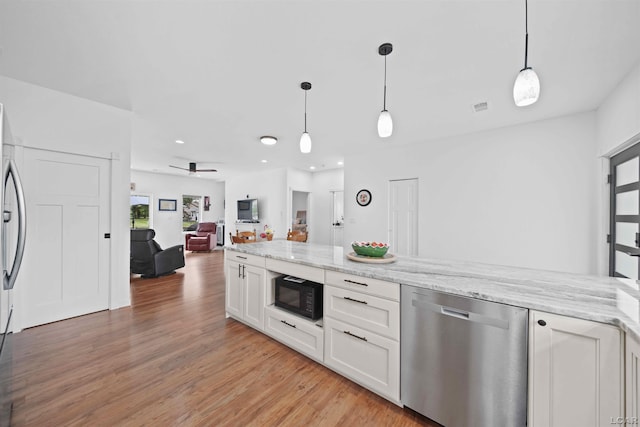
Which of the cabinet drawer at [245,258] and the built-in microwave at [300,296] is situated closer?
the built-in microwave at [300,296]

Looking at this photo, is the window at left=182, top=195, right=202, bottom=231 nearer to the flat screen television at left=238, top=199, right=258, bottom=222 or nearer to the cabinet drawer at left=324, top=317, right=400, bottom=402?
the flat screen television at left=238, top=199, right=258, bottom=222

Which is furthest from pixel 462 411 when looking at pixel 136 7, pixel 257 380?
pixel 136 7

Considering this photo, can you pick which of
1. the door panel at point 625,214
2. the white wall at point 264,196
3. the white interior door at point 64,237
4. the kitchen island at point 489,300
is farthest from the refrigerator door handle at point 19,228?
the white wall at point 264,196

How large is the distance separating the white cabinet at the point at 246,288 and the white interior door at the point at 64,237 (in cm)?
167

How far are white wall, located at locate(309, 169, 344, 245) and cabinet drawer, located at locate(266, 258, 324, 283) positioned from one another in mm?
5313

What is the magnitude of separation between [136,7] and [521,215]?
4770 mm

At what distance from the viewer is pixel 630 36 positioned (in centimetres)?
188

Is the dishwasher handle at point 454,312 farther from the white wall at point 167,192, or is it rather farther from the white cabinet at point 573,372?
the white wall at point 167,192

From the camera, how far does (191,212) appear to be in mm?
9539

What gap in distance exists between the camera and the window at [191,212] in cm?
935

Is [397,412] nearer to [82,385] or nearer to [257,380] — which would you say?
[257,380]

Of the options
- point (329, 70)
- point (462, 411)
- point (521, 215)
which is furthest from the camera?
point (521, 215)

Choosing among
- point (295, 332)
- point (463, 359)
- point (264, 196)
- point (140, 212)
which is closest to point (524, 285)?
point (463, 359)

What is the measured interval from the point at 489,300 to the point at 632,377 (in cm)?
49
